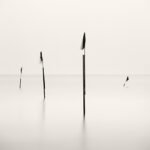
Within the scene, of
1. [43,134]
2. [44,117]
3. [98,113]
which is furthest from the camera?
[98,113]

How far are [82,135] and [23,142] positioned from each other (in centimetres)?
313

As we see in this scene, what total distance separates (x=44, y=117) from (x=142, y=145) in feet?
33.0

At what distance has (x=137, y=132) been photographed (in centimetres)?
1716

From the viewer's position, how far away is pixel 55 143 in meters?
14.4

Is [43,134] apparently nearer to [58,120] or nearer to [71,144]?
[71,144]

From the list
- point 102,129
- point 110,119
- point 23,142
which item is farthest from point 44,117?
point 23,142

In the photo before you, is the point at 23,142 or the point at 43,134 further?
the point at 43,134

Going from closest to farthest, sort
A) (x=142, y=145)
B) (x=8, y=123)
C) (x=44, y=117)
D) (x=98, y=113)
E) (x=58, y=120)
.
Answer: (x=142, y=145) → (x=8, y=123) → (x=58, y=120) → (x=44, y=117) → (x=98, y=113)

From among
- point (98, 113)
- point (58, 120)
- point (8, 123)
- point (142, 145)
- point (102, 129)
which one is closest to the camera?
point (142, 145)

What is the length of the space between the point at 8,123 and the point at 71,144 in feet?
20.8

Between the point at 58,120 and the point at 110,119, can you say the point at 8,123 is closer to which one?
the point at 58,120

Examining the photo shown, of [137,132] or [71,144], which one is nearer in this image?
[71,144]

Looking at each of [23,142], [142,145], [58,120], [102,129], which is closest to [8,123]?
[58,120]

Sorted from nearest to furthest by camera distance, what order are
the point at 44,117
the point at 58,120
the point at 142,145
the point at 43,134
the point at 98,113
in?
the point at 142,145 < the point at 43,134 < the point at 58,120 < the point at 44,117 < the point at 98,113
